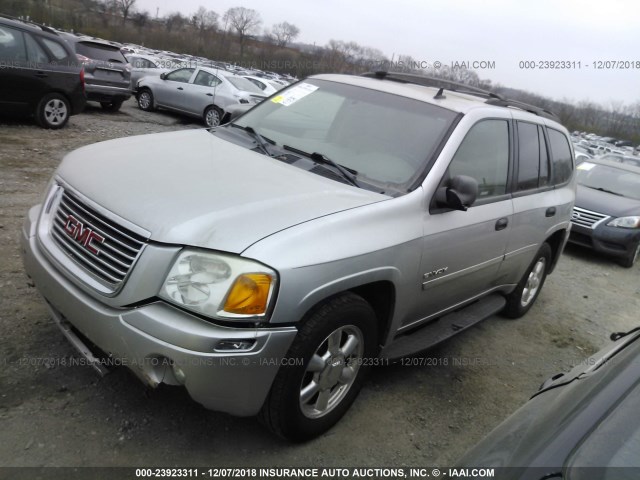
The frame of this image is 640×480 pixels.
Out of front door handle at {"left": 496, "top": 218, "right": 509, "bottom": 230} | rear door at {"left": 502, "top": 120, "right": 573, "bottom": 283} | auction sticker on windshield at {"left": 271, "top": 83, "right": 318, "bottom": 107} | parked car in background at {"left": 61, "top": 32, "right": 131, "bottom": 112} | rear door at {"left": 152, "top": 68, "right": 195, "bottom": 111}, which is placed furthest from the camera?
rear door at {"left": 152, "top": 68, "right": 195, "bottom": 111}

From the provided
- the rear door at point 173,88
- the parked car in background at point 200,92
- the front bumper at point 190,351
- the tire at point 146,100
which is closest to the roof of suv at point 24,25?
the parked car in background at point 200,92

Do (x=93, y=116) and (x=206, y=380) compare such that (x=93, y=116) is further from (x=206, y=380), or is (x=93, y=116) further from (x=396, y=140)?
(x=206, y=380)

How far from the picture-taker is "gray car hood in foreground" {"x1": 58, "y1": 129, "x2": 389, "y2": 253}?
232 centimetres

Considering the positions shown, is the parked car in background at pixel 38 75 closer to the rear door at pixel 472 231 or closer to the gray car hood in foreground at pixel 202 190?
the gray car hood in foreground at pixel 202 190

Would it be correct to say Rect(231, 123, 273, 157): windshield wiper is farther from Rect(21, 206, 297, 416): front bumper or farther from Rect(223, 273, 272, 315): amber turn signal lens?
Rect(21, 206, 297, 416): front bumper

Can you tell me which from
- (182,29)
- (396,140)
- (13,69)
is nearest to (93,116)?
(13,69)

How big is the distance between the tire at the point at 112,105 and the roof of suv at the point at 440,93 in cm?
1005

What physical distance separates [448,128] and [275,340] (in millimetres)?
1840

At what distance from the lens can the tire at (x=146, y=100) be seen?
14.4 meters

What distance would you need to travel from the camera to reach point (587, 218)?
8156mm

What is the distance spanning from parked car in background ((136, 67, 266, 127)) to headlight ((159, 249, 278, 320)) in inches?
449

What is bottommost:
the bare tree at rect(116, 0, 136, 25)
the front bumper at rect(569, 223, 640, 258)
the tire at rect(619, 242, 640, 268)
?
the tire at rect(619, 242, 640, 268)

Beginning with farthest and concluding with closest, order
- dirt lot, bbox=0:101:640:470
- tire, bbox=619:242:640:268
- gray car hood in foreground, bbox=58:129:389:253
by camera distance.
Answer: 1. tire, bbox=619:242:640:268
2. dirt lot, bbox=0:101:640:470
3. gray car hood in foreground, bbox=58:129:389:253

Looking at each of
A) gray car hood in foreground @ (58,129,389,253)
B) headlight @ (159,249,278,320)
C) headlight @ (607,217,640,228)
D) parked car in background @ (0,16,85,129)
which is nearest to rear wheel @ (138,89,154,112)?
parked car in background @ (0,16,85,129)
